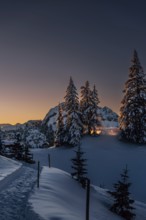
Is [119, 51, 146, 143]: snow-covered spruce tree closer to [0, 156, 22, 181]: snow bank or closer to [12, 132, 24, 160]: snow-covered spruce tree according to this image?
[12, 132, 24, 160]: snow-covered spruce tree

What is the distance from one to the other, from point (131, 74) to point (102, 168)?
1890cm

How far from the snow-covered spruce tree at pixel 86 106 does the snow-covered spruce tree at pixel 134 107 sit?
761 cm

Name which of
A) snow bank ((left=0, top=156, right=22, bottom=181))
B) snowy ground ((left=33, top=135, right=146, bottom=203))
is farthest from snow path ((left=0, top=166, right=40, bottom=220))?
snowy ground ((left=33, top=135, right=146, bottom=203))

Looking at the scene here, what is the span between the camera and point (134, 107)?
4609 cm

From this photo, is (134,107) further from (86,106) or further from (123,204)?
(123,204)

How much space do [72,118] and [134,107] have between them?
1194 centimetres

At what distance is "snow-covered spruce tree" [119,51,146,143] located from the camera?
4516 cm

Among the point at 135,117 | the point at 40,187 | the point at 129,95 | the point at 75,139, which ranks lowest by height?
the point at 40,187

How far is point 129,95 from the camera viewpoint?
47219mm

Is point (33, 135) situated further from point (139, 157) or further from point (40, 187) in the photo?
point (40, 187)

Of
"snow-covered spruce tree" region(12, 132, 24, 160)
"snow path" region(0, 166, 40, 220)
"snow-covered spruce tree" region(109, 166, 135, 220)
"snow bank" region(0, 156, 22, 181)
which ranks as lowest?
"snow-covered spruce tree" region(109, 166, 135, 220)

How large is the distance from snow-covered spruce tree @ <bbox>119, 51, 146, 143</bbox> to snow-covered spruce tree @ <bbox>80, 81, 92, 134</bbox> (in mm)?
7611

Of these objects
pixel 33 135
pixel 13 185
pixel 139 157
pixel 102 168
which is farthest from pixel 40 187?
pixel 33 135

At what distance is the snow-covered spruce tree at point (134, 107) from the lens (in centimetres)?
4516
